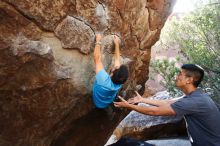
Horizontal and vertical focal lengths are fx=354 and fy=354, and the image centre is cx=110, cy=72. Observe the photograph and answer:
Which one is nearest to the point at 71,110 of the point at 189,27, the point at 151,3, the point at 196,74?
the point at 196,74

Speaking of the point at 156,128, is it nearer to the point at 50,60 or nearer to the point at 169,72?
the point at 169,72

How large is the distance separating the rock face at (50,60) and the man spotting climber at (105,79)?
114 millimetres

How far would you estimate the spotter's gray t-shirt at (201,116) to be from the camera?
4.82 metres

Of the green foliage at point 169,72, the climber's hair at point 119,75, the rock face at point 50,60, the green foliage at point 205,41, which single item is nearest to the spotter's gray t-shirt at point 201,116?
the climber's hair at point 119,75

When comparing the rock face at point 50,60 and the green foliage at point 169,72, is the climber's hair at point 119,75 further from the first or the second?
the green foliage at point 169,72

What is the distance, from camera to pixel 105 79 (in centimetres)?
517

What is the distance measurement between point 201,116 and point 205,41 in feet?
18.5

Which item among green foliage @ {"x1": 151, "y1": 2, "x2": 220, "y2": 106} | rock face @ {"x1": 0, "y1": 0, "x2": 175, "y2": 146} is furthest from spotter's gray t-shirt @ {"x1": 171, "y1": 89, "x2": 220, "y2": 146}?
green foliage @ {"x1": 151, "y1": 2, "x2": 220, "y2": 106}

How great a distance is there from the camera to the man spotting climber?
5.17 meters

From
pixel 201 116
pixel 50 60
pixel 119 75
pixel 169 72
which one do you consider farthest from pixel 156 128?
pixel 50 60

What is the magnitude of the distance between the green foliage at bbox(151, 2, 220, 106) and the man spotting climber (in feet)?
14.4

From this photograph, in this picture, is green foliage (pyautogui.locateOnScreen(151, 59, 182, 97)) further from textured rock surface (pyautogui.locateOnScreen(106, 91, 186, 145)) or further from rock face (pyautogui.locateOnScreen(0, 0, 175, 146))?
rock face (pyautogui.locateOnScreen(0, 0, 175, 146))

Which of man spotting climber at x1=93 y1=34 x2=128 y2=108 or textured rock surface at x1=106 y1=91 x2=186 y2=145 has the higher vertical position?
man spotting climber at x1=93 y1=34 x2=128 y2=108

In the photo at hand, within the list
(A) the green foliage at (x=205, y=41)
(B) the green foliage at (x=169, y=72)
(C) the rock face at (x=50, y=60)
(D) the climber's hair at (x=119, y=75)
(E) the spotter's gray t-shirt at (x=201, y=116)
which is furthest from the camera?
(B) the green foliage at (x=169, y=72)
